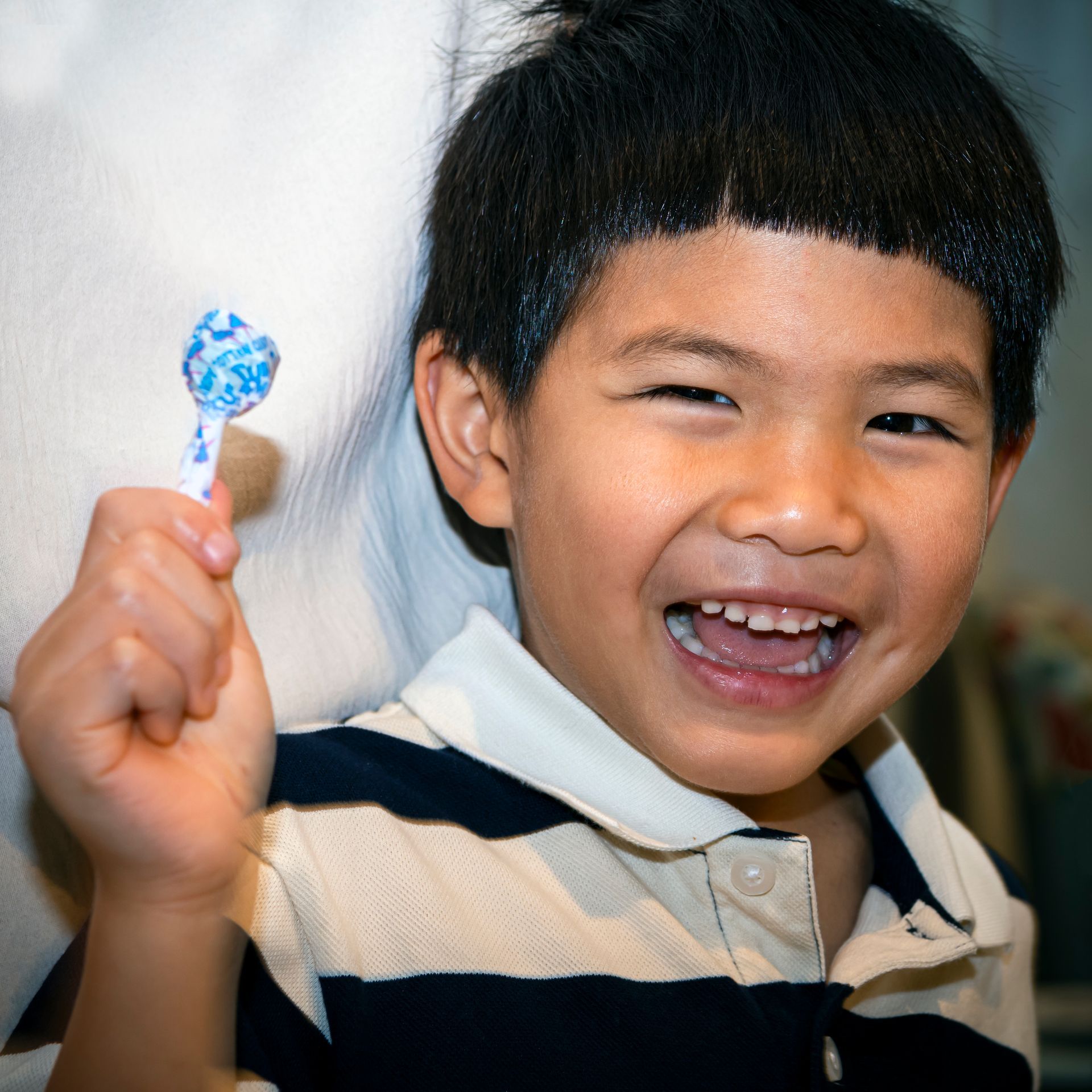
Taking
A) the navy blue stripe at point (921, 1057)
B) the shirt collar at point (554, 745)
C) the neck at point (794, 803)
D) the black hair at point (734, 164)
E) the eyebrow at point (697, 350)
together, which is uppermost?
the black hair at point (734, 164)

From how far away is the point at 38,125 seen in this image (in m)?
0.67

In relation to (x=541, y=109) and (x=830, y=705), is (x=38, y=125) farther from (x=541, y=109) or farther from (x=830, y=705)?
(x=830, y=705)

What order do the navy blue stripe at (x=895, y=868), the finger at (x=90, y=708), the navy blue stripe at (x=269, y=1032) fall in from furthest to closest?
the navy blue stripe at (x=895, y=868) → the navy blue stripe at (x=269, y=1032) → the finger at (x=90, y=708)

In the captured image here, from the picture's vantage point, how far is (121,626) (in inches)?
18.8

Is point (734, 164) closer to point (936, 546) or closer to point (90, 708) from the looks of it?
point (936, 546)

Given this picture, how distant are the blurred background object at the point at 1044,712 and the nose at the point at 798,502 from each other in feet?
2.86

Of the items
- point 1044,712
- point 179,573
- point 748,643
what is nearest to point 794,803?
point 748,643

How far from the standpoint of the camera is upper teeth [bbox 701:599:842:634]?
0.68 m

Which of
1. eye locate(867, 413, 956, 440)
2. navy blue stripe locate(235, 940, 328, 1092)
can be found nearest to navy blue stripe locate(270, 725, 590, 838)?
navy blue stripe locate(235, 940, 328, 1092)

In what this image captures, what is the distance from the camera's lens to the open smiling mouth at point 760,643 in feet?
2.32

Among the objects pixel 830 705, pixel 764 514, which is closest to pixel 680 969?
pixel 830 705

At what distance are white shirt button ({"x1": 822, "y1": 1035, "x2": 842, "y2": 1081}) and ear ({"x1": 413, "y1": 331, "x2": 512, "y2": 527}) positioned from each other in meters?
0.39

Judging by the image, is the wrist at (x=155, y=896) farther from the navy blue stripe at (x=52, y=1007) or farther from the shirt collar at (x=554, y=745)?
the shirt collar at (x=554, y=745)

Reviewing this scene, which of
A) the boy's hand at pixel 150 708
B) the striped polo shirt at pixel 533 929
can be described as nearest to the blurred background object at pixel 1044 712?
the striped polo shirt at pixel 533 929
